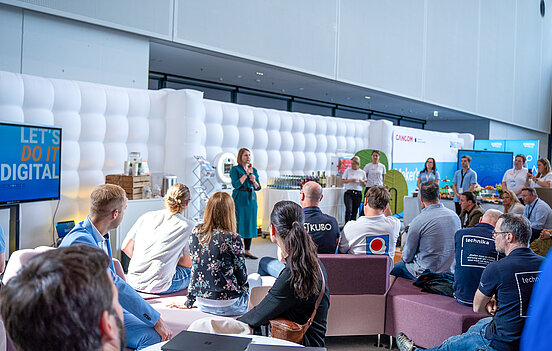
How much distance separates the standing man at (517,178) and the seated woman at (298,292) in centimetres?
709

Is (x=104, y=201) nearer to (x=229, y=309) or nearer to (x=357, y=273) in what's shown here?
(x=229, y=309)

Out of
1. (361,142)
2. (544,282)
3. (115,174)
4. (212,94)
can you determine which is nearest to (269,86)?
(212,94)

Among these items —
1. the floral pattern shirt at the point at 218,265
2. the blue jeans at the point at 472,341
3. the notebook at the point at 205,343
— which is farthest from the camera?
the floral pattern shirt at the point at 218,265

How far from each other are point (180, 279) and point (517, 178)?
6.99m

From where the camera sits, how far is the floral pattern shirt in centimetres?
289

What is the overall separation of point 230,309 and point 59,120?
342cm

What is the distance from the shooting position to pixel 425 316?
11.1ft

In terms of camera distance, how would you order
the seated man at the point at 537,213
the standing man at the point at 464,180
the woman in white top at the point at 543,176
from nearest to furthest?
the seated man at the point at 537,213, the woman in white top at the point at 543,176, the standing man at the point at 464,180

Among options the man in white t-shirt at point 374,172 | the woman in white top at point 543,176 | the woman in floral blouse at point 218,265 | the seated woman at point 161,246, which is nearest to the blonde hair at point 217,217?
the woman in floral blouse at point 218,265

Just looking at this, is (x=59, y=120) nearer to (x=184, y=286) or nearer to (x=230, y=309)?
(x=184, y=286)

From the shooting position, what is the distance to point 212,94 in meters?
11.4

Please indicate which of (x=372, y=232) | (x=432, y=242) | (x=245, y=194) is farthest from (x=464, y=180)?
(x=372, y=232)

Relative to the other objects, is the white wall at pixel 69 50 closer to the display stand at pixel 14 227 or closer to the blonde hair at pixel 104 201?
the display stand at pixel 14 227

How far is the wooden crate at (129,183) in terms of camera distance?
544 cm
